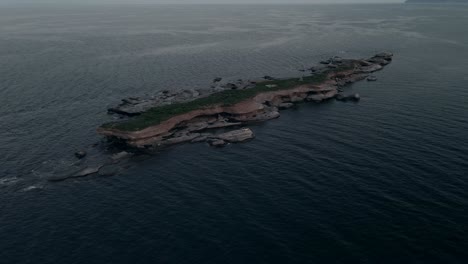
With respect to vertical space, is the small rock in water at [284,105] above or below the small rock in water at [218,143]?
above

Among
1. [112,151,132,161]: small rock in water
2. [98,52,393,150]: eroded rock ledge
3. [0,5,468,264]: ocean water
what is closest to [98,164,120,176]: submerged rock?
[0,5,468,264]: ocean water

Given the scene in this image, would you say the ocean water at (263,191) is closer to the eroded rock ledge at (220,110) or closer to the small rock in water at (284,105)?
the small rock in water at (284,105)

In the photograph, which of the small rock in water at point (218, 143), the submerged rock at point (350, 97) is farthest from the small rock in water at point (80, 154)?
the submerged rock at point (350, 97)

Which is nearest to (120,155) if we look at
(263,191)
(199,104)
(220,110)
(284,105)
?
(199,104)

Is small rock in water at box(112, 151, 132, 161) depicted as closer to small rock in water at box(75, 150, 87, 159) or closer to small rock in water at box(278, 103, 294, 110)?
small rock in water at box(75, 150, 87, 159)

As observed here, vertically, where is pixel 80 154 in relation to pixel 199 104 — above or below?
below

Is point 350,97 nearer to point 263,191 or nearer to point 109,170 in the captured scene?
point 263,191
